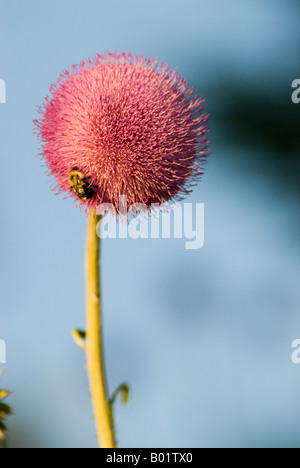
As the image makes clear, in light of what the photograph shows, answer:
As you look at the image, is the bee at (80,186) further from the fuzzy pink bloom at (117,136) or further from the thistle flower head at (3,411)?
the thistle flower head at (3,411)

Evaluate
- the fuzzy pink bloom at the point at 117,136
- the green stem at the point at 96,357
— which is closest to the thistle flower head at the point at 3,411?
the green stem at the point at 96,357

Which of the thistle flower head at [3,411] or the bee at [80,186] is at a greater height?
the bee at [80,186]

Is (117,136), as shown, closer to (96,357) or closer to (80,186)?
(80,186)

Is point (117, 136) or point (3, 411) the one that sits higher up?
point (117, 136)

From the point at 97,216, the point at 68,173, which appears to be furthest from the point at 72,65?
the point at 97,216

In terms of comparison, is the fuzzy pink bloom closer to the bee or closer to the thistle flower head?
the bee

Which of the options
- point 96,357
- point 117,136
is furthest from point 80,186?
point 96,357
